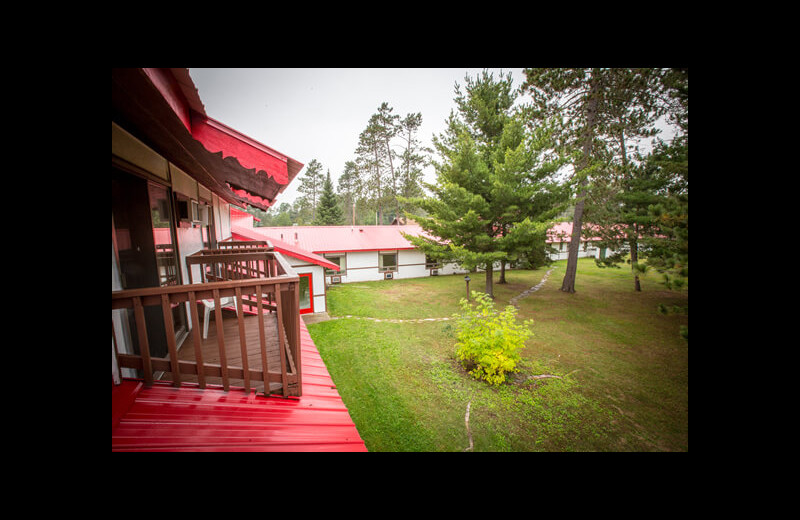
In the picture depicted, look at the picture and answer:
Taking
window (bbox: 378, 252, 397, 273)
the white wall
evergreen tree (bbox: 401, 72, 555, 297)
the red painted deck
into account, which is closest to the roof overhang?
the red painted deck

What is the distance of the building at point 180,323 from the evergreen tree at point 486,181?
6952 millimetres

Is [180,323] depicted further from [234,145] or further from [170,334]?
[234,145]

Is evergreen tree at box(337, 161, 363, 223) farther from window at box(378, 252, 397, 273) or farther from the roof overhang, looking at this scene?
the roof overhang

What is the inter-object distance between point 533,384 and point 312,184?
125ft

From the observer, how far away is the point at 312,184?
3738 centimetres

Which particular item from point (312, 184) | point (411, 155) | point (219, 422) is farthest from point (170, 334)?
point (312, 184)

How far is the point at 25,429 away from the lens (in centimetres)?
74

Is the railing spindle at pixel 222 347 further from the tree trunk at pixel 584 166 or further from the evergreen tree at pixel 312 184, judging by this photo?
the evergreen tree at pixel 312 184

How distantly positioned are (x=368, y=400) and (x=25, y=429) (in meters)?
4.40

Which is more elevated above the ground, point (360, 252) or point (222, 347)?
point (360, 252)
